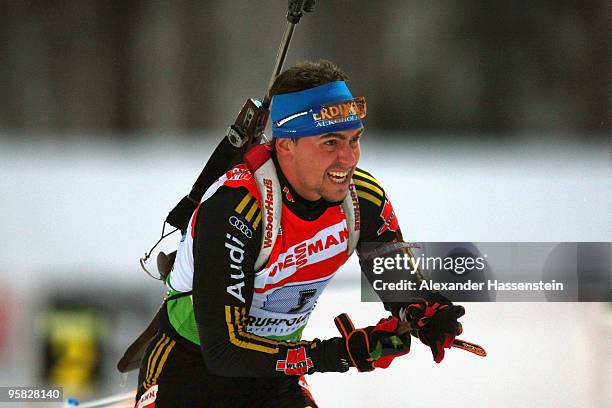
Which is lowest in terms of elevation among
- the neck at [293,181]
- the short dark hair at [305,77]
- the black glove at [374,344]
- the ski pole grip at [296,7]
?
the black glove at [374,344]

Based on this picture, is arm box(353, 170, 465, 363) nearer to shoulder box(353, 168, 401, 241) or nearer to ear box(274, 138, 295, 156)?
shoulder box(353, 168, 401, 241)

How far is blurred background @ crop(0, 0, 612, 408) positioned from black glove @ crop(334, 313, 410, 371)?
82.6 inches

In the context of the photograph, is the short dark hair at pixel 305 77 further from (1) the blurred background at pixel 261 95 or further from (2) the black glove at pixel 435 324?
(1) the blurred background at pixel 261 95

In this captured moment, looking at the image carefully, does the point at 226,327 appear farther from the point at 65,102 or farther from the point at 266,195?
the point at 65,102

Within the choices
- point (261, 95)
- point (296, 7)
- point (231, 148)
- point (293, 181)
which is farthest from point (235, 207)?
point (261, 95)

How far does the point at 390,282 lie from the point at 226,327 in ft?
1.74

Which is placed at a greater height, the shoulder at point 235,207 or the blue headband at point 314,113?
the blue headband at point 314,113

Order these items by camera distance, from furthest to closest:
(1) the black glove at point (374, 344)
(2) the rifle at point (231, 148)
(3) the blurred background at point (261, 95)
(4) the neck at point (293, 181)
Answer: (3) the blurred background at point (261, 95) < (2) the rifle at point (231, 148) < (4) the neck at point (293, 181) < (1) the black glove at point (374, 344)

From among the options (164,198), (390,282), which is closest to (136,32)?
(164,198)

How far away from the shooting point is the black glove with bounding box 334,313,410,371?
2092 mm

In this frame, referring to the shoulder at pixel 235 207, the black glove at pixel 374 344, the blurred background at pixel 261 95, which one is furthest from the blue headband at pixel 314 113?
the blurred background at pixel 261 95

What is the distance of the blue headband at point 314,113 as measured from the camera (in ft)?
7.13

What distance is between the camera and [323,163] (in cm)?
218

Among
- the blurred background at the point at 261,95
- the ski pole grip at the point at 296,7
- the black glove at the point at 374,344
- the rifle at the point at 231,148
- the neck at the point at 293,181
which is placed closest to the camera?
the black glove at the point at 374,344
